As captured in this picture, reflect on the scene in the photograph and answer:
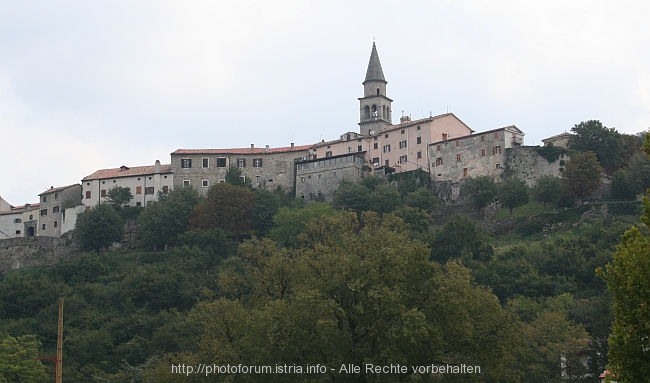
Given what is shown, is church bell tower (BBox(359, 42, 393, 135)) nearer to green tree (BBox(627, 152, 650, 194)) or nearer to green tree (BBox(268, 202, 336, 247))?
green tree (BBox(268, 202, 336, 247))

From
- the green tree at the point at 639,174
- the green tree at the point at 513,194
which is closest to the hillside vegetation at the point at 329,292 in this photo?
the green tree at the point at 513,194

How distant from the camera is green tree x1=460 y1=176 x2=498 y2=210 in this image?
3044 inches

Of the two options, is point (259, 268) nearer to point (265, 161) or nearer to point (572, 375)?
point (572, 375)

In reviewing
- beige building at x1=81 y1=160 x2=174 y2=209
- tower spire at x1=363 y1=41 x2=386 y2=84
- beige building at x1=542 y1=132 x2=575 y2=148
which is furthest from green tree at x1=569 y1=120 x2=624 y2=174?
beige building at x1=81 y1=160 x2=174 y2=209

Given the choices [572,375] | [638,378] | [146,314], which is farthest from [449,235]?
[638,378]

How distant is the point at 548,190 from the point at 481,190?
18.8 ft

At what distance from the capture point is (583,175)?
73.9 m

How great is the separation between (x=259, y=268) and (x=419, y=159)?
4736 centimetres

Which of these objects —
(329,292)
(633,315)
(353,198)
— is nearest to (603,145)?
(353,198)

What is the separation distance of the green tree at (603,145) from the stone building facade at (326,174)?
2107 centimetres

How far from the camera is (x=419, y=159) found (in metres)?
86.9

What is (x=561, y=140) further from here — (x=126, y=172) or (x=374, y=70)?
(x=126, y=172)

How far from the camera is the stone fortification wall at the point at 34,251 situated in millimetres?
90162

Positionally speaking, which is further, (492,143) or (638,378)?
(492,143)
